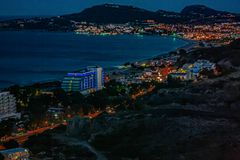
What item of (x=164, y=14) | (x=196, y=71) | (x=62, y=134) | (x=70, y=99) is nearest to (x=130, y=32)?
(x=164, y=14)

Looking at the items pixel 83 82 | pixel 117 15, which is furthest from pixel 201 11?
pixel 83 82

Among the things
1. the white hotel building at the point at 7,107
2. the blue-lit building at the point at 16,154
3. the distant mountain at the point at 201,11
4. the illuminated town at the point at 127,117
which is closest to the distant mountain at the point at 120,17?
the distant mountain at the point at 201,11

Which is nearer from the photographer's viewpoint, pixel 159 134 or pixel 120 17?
pixel 159 134

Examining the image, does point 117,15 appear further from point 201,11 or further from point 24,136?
point 24,136

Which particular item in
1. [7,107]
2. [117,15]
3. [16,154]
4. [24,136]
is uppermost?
[117,15]

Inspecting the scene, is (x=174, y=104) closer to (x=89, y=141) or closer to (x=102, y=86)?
(x=89, y=141)

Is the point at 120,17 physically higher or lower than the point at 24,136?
higher

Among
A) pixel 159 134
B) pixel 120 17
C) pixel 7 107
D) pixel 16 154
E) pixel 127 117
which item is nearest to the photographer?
pixel 16 154

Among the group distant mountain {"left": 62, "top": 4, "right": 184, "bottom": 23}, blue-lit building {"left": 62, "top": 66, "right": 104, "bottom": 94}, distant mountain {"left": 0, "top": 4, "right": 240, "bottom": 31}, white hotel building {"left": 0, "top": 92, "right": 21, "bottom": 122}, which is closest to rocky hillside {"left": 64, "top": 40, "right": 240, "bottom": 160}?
white hotel building {"left": 0, "top": 92, "right": 21, "bottom": 122}

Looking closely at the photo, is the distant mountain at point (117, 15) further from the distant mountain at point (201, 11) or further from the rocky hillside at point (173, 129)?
the rocky hillside at point (173, 129)

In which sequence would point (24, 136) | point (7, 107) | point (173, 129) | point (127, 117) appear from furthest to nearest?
1. point (7, 107)
2. point (127, 117)
3. point (24, 136)
4. point (173, 129)
